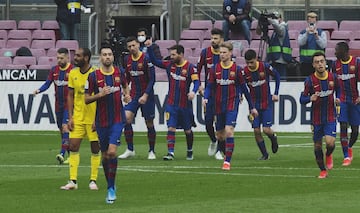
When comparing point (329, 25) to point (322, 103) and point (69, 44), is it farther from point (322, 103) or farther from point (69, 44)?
point (322, 103)

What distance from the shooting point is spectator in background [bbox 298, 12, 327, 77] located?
29.8m

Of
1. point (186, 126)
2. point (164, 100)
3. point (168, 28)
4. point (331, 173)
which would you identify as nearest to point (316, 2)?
point (168, 28)

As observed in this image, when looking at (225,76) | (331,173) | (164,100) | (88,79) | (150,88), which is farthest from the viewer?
(164,100)

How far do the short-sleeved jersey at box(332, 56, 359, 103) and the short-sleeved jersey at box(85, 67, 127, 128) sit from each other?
638cm

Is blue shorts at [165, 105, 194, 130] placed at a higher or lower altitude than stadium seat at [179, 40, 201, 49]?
lower

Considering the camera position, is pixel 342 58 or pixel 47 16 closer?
pixel 342 58

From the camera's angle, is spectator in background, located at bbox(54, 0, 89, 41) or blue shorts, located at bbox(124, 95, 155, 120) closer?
blue shorts, located at bbox(124, 95, 155, 120)

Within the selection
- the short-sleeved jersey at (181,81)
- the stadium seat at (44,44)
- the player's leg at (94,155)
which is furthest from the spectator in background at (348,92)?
the stadium seat at (44,44)

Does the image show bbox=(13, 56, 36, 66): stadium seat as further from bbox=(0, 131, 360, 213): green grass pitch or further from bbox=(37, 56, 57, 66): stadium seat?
bbox=(0, 131, 360, 213): green grass pitch

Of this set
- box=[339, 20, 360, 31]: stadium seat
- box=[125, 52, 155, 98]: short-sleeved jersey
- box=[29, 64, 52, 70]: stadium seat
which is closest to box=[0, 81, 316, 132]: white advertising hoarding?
box=[29, 64, 52, 70]: stadium seat

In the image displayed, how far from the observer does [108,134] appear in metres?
17.0

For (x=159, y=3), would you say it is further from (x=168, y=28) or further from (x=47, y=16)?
(x=47, y=16)

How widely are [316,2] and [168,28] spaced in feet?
14.2

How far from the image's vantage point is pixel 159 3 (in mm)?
37188
